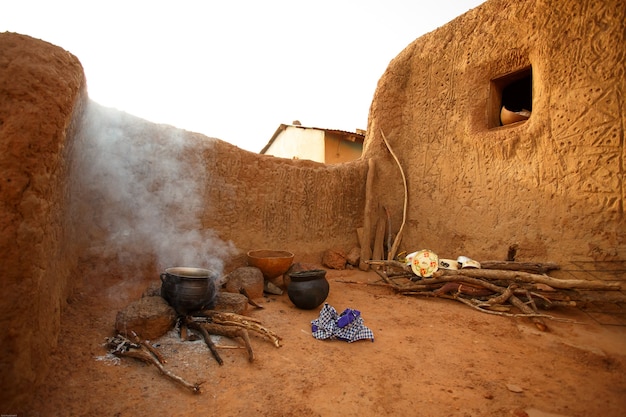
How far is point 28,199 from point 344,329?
235 cm

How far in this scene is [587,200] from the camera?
139 inches

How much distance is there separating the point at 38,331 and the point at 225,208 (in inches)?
114

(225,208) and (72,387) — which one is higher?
(225,208)

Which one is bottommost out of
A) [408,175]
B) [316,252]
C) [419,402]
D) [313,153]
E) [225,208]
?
[419,402]

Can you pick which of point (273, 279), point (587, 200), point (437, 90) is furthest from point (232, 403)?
point (437, 90)

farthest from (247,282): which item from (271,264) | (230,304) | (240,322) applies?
(240,322)

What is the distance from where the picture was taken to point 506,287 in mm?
3684

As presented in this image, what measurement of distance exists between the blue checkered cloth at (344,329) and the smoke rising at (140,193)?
2000 mm

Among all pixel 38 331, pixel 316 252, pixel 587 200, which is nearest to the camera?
pixel 38 331

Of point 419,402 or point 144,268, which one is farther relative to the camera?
point 144,268

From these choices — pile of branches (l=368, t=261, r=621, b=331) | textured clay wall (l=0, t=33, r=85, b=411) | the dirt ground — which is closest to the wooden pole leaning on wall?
pile of branches (l=368, t=261, r=621, b=331)

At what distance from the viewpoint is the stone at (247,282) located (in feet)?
11.6

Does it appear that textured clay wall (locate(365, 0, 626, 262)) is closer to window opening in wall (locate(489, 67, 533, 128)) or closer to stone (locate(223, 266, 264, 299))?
window opening in wall (locate(489, 67, 533, 128))

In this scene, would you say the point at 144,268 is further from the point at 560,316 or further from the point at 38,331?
the point at 560,316
